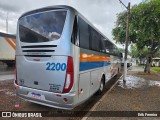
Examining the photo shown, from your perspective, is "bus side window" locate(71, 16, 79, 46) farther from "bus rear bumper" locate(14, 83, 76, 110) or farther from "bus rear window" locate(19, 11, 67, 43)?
"bus rear bumper" locate(14, 83, 76, 110)

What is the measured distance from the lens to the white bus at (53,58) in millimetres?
4367

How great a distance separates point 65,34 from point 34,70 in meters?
1.44

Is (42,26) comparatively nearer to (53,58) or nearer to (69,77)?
(53,58)

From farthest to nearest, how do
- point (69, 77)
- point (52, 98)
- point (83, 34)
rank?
point (83, 34) < point (52, 98) < point (69, 77)

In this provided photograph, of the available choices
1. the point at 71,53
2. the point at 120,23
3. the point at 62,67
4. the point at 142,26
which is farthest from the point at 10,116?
the point at 120,23

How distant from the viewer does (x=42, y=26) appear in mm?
4883

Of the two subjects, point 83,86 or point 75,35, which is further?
point 83,86

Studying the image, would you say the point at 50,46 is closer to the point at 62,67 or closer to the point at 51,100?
the point at 62,67

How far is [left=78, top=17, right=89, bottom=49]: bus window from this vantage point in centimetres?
510

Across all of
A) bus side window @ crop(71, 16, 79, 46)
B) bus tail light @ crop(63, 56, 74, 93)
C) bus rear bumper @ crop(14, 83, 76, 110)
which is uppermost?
bus side window @ crop(71, 16, 79, 46)

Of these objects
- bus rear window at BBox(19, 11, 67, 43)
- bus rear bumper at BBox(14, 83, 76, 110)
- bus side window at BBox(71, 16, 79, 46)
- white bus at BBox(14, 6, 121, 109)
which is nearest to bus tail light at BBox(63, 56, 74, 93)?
white bus at BBox(14, 6, 121, 109)

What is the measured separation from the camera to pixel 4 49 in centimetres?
1583

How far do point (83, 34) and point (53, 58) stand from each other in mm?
1440

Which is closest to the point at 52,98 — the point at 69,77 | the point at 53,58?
the point at 69,77
